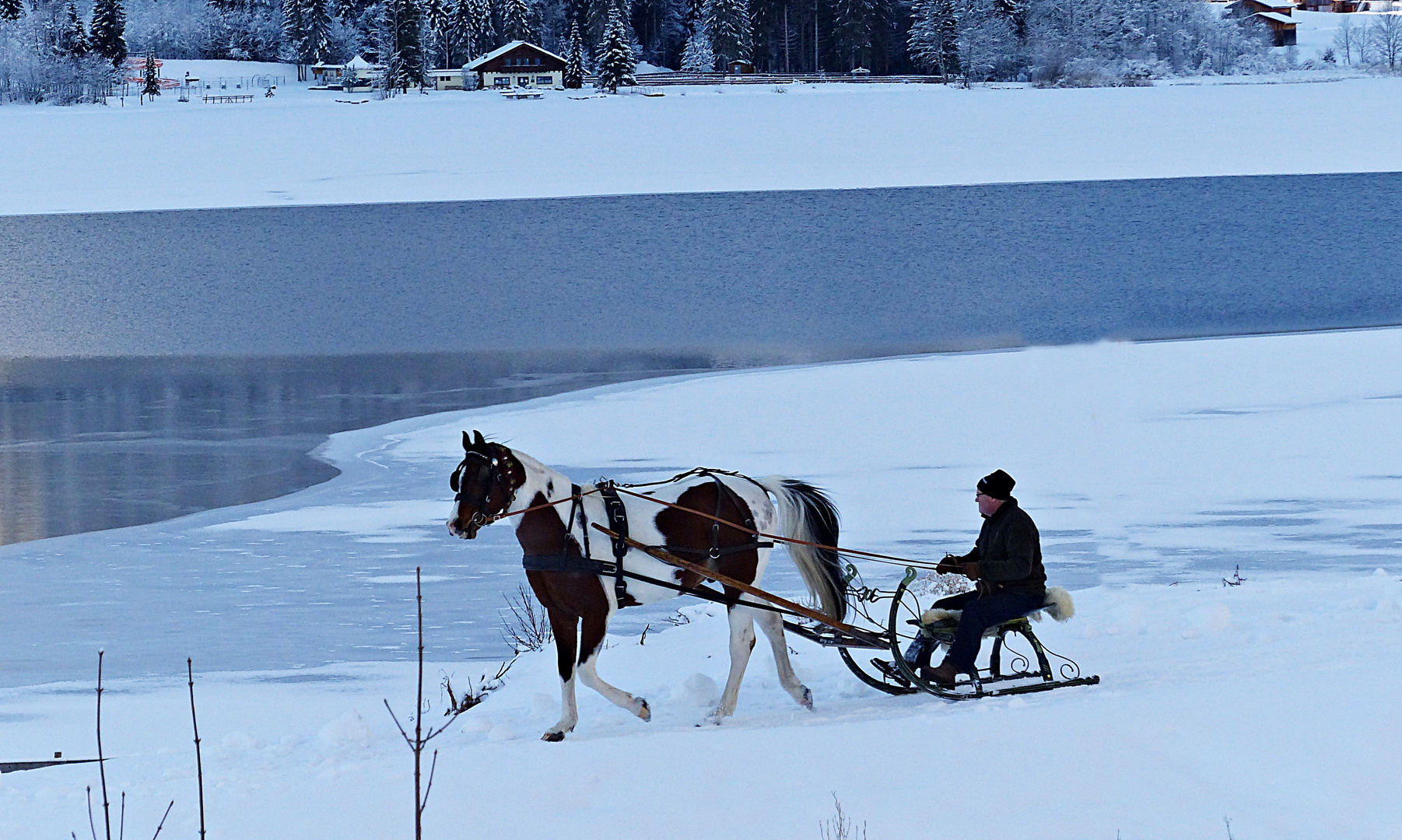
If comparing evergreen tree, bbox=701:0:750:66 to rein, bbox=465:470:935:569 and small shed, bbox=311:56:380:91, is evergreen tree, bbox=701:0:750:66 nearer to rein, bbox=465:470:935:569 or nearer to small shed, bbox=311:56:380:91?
small shed, bbox=311:56:380:91

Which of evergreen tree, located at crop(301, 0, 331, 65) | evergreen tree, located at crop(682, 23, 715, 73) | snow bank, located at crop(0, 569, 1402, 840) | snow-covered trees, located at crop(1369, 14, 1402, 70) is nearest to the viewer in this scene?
snow bank, located at crop(0, 569, 1402, 840)

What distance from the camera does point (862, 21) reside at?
2420 inches

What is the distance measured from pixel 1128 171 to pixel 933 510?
39.5 metres

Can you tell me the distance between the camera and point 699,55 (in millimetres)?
63812

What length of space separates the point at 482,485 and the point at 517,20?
189 feet

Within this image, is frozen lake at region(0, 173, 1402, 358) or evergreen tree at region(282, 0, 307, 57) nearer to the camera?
frozen lake at region(0, 173, 1402, 358)

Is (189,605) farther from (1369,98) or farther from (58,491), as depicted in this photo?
(1369,98)

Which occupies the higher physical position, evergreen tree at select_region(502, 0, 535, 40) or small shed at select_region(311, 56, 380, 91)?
evergreen tree at select_region(502, 0, 535, 40)

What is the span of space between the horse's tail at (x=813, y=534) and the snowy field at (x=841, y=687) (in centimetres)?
41

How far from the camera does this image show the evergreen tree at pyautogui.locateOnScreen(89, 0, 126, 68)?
63.5 m

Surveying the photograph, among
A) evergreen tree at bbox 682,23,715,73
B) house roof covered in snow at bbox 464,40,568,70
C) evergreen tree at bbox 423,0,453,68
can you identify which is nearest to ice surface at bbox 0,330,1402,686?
house roof covered in snow at bbox 464,40,568,70

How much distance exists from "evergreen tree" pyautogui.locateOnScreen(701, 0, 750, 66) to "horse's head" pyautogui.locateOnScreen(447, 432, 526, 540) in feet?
194

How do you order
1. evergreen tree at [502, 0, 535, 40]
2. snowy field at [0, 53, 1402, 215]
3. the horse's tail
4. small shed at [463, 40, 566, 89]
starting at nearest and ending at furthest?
the horse's tail < snowy field at [0, 53, 1402, 215] < small shed at [463, 40, 566, 89] < evergreen tree at [502, 0, 535, 40]

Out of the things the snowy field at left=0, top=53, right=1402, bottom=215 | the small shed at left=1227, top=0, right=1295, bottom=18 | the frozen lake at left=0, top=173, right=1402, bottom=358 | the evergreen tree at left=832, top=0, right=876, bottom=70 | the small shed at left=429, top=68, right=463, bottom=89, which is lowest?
the frozen lake at left=0, top=173, right=1402, bottom=358
